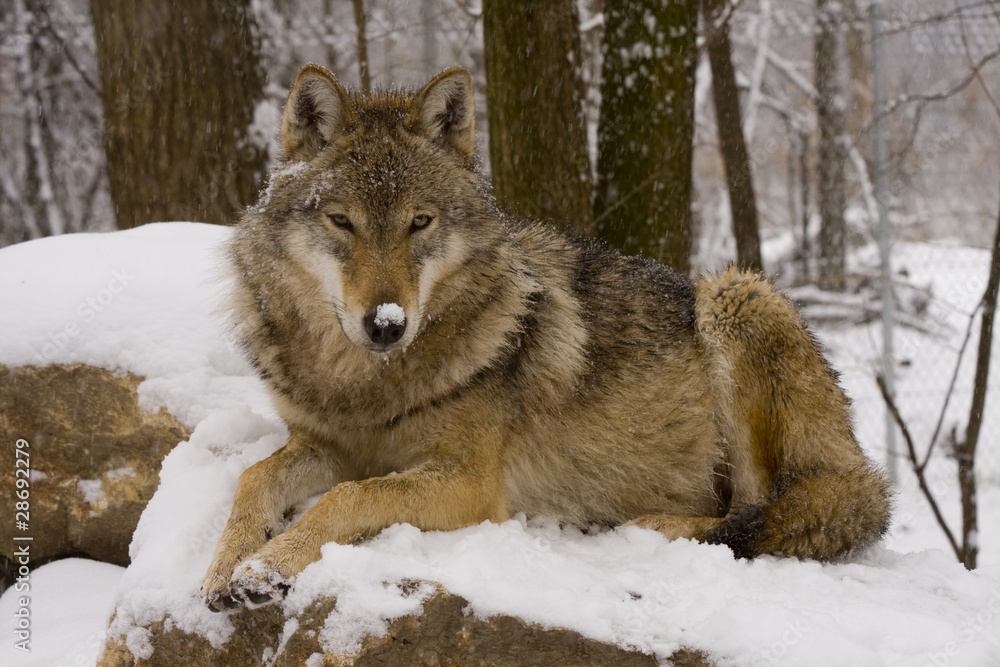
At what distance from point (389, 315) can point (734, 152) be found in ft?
19.0

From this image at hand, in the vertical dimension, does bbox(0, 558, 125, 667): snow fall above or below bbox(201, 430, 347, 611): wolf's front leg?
below

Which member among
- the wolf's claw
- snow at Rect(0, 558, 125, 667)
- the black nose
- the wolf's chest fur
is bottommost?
snow at Rect(0, 558, 125, 667)

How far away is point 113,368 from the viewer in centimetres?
420

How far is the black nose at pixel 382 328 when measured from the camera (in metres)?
2.57

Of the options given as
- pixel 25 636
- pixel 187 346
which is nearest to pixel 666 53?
pixel 187 346

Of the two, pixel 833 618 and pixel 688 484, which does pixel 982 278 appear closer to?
pixel 688 484

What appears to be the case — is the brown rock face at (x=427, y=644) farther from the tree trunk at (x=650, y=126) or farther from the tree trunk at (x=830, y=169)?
the tree trunk at (x=830, y=169)

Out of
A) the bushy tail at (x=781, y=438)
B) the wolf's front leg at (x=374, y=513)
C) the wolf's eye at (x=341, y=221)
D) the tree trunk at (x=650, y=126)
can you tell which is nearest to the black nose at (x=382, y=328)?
the wolf's eye at (x=341, y=221)

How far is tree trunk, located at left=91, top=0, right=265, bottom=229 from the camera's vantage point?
5.70 meters

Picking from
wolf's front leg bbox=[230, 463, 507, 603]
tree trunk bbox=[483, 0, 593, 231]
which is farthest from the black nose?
tree trunk bbox=[483, 0, 593, 231]

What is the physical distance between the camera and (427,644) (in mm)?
2400

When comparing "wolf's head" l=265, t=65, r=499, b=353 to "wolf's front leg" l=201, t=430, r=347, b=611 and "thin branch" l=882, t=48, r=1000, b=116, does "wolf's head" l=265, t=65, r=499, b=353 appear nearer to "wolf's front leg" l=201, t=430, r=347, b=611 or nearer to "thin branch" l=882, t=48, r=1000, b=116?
"wolf's front leg" l=201, t=430, r=347, b=611

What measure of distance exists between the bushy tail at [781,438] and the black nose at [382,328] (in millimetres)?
1564

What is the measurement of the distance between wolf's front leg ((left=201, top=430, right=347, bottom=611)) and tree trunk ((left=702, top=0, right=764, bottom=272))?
5.18m
